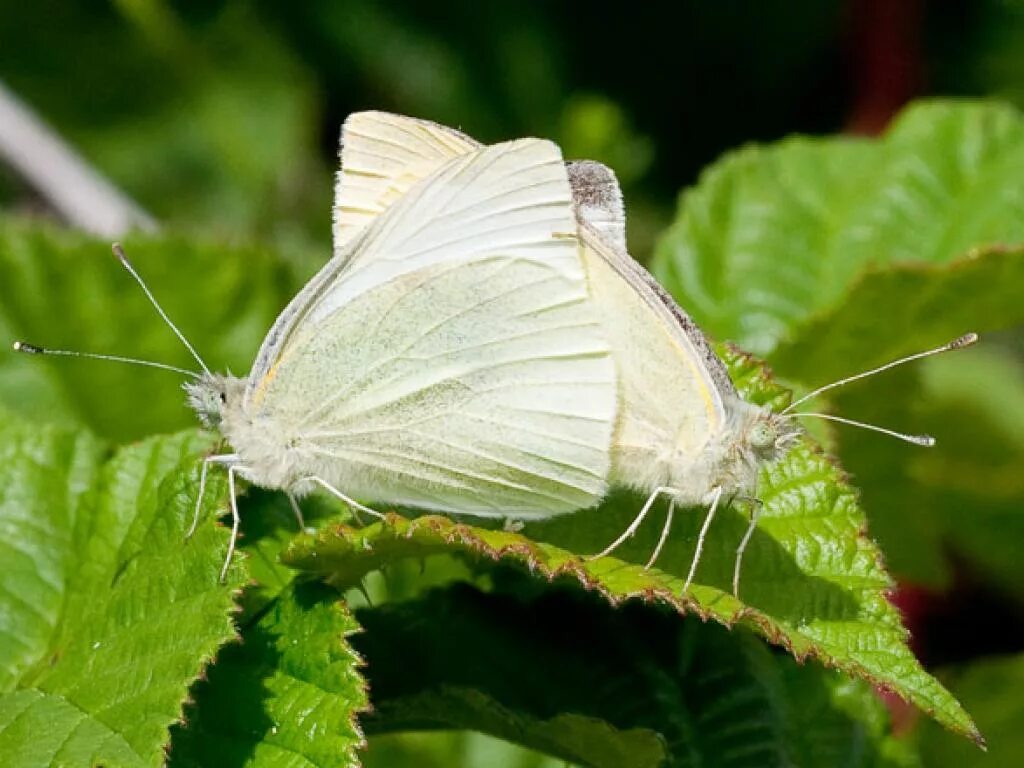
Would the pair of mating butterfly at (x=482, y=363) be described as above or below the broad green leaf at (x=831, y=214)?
below

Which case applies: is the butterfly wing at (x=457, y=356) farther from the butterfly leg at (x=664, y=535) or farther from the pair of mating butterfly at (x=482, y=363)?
the butterfly leg at (x=664, y=535)

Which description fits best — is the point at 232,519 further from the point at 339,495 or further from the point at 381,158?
the point at 381,158

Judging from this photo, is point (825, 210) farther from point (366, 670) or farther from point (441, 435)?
point (366, 670)

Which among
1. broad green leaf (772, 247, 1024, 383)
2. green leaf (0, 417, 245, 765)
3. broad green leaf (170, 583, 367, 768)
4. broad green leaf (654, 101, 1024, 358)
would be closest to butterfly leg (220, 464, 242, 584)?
green leaf (0, 417, 245, 765)

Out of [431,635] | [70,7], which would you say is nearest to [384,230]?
[431,635]

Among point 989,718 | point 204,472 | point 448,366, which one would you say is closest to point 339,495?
point 204,472

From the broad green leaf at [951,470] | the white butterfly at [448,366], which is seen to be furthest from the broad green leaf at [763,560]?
the broad green leaf at [951,470]
